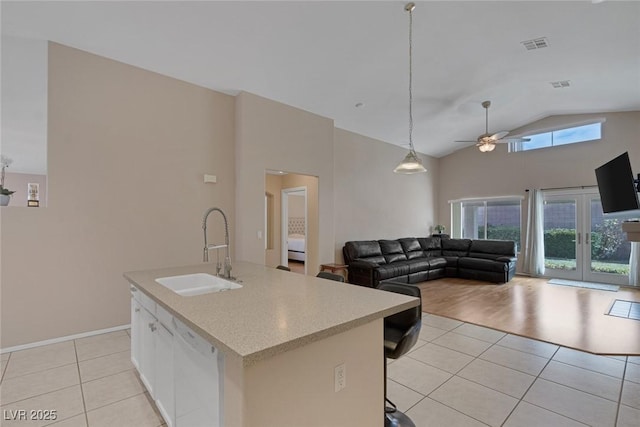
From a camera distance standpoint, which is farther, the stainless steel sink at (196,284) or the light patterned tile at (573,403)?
the stainless steel sink at (196,284)

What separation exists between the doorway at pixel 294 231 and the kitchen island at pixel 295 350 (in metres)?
4.43

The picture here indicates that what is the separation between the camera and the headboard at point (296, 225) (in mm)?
10406

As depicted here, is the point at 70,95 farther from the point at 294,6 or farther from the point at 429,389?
the point at 429,389

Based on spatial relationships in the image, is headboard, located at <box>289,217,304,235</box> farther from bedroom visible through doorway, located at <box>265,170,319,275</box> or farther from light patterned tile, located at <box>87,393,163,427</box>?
light patterned tile, located at <box>87,393,163,427</box>

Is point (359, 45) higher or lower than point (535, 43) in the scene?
lower

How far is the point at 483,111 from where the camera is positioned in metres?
6.43

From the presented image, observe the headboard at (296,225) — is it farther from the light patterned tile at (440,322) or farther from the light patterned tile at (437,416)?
the light patterned tile at (437,416)

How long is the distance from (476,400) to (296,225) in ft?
27.9

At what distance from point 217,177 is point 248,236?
1022mm

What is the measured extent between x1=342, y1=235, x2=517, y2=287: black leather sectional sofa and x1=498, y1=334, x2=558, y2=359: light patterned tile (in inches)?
97.6

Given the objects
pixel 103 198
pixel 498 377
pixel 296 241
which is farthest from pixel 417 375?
pixel 296 241

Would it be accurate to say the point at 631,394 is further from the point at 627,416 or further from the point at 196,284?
the point at 196,284

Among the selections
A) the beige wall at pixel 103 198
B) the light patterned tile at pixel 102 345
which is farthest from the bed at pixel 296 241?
the light patterned tile at pixel 102 345

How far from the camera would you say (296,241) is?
9.39 meters
